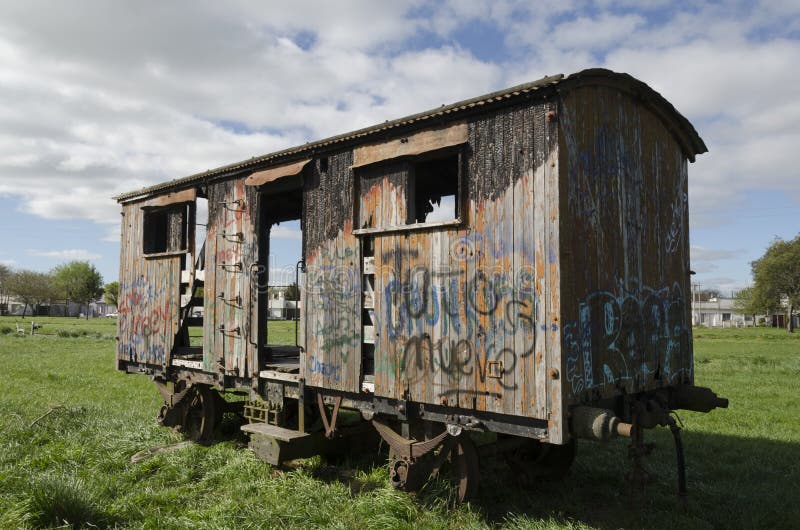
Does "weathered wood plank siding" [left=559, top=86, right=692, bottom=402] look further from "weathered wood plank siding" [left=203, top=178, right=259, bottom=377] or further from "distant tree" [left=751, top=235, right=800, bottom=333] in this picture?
"distant tree" [left=751, top=235, right=800, bottom=333]

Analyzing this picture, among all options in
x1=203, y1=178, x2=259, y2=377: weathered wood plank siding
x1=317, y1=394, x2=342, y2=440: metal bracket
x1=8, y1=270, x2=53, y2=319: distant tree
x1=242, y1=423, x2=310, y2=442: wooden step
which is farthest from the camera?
x1=8, y1=270, x2=53, y2=319: distant tree

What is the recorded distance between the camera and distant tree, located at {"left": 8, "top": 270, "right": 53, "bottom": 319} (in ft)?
252

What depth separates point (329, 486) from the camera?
6.86 meters

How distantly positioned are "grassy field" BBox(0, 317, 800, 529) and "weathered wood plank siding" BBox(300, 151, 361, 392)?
143 centimetres

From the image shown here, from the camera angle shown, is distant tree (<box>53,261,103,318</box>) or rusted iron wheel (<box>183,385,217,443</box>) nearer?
rusted iron wheel (<box>183,385,217,443</box>)

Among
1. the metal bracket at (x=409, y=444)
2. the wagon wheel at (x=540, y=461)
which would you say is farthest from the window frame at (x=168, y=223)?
the wagon wheel at (x=540, y=461)

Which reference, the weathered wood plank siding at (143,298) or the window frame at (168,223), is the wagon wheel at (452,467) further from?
the window frame at (168,223)

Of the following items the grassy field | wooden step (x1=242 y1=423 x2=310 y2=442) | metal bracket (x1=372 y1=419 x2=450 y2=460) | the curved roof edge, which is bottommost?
the grassy field

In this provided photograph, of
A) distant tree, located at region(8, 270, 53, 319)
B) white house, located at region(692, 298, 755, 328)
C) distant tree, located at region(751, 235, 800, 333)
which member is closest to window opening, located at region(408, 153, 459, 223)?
distant tree, located at region(751, 235, 800, 333)

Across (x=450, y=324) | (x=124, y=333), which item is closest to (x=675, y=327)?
(x=450, y=324)

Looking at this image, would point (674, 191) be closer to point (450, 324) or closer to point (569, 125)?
point (569, 125)

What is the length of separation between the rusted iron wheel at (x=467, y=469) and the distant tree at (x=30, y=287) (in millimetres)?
87089

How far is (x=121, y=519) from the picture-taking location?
5.95 metres

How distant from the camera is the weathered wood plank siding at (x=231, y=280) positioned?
8219 mm
